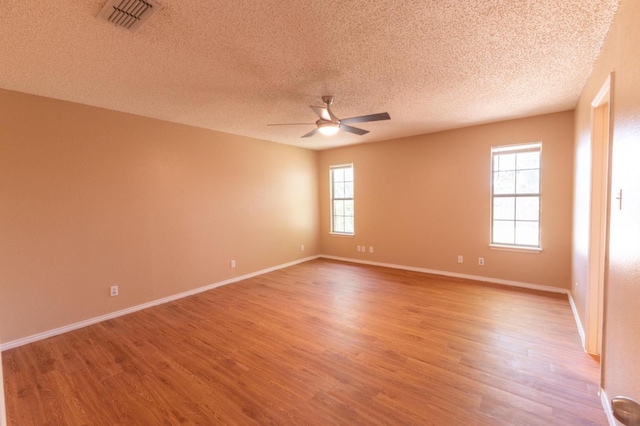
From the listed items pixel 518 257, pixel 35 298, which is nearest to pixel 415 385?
pixel 518 257

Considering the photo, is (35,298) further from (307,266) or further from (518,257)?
(518,257)

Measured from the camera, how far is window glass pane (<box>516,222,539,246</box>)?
4285 mm

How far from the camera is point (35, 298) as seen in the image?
9.87 ft

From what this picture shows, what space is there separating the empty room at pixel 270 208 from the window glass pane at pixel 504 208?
0.09 feet

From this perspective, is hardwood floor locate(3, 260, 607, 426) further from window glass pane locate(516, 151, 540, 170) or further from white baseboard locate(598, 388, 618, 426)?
window glass pane locate(516, 151, 540, 170)

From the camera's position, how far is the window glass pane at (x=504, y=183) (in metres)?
4.45

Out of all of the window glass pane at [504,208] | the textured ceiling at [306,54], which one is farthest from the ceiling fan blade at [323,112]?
the window glass pane at [504,208]

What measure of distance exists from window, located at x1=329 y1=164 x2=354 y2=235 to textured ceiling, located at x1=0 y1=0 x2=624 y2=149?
2.85m

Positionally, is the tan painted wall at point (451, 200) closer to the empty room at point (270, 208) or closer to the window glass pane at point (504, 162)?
the empty room at point (270, 208)

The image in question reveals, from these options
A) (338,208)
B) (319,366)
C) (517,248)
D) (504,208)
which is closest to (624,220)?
(319,366)

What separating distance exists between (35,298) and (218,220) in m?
2.32

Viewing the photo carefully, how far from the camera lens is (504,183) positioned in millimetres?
4520

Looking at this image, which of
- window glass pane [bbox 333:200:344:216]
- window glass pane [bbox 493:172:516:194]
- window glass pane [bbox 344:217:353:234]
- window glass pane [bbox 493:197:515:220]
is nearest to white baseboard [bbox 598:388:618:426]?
window glass pane [bbox 493:197:515:220]

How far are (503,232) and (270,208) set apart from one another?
13.5ft
